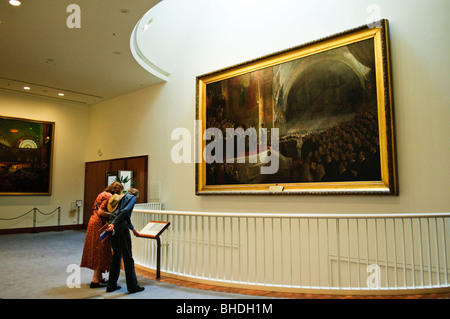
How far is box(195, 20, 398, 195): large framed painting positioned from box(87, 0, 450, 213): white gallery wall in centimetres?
29

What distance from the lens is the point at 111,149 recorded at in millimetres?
14391

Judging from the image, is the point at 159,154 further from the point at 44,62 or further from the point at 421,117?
the point at 421,117

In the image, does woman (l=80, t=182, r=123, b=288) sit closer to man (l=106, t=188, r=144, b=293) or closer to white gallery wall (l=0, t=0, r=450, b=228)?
man (l=106, t=188, r=144, b=293)

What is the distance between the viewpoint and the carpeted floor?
545 centimetres

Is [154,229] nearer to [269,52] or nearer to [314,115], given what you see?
[314,115]

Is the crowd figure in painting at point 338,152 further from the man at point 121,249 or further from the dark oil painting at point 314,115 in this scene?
the man at point 121,249

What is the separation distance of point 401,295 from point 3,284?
7187 millimetres

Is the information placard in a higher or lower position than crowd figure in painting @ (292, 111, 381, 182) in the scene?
lower

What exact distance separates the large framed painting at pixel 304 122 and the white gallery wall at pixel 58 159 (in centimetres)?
775

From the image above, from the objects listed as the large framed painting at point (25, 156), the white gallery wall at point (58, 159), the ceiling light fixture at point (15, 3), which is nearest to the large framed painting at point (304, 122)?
the ceiling light fixture at point (15, 3)

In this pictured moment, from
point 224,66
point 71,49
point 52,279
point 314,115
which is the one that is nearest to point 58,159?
point 71,49

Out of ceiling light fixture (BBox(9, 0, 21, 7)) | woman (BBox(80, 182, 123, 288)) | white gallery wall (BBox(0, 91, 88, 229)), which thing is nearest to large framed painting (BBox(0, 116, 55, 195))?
white gallery wall (BBox(0, 91, 88, 229))

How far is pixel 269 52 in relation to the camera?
9.52m

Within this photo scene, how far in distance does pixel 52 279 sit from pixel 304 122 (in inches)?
270
